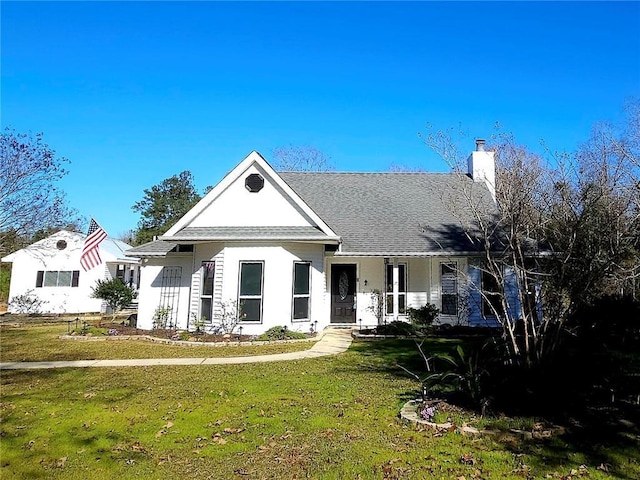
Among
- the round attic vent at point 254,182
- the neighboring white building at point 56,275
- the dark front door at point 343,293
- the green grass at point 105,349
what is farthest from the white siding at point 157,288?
the neighboring white building at point 56,275

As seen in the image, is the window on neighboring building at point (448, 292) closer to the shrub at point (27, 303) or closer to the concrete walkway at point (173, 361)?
the concrete walkway at point (173, 361)

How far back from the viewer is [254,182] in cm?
1523

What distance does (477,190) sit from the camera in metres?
19.6

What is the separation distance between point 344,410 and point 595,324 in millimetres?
10182

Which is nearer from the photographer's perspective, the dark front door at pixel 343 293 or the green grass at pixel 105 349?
the green grass at pixel 105 349

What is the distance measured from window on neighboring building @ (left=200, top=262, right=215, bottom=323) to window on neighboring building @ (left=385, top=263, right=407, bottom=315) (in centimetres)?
675

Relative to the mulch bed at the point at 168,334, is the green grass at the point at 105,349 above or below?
below

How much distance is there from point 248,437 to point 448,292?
1257 centimetres

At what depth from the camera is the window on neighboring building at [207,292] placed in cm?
1473

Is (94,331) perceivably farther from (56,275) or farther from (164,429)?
(56,275)

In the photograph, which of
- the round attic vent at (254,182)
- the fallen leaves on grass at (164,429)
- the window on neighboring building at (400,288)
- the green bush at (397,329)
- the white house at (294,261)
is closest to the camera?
the fallen leaves on grass at (164,429)

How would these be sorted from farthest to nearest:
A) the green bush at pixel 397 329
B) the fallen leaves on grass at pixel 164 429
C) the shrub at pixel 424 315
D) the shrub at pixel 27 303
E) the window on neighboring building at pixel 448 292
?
the shrub at pixel 27 303 → the window on neighboring building at pixel 448 292 → the shrub at pixel 424 315 → the green bush at pixel 397 329 → the fallen leaves on grass at pixel 164 429

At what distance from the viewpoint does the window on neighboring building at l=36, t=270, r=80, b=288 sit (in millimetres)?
24281

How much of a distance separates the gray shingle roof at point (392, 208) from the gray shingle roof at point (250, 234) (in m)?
1.83
